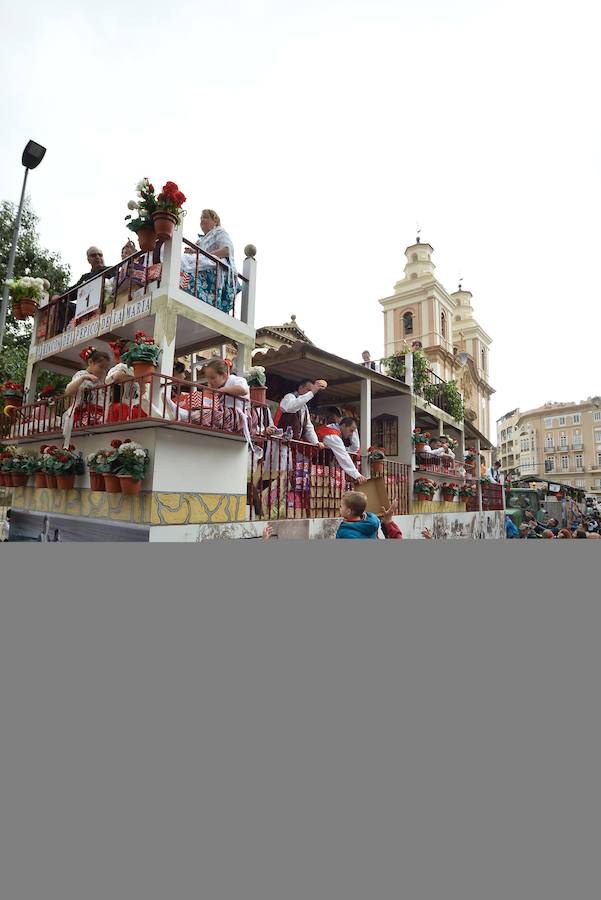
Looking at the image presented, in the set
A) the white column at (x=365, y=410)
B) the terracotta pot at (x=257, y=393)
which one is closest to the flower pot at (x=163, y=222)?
the terracotta pot at (x=257, y=393)

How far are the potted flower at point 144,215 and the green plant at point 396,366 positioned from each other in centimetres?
605

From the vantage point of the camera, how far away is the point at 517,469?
35.3 feet

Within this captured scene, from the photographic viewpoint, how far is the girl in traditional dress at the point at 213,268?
211 inches

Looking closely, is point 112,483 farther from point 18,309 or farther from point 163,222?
point 18,309

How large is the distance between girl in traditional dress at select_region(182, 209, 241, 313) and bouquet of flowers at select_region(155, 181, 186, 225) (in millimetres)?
Result: 534

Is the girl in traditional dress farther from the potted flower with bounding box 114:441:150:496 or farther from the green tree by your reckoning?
the green tree

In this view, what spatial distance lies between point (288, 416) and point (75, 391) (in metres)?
2.89

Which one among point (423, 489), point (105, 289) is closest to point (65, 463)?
point (105, 289)

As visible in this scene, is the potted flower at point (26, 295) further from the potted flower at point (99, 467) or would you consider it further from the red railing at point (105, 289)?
the potted flower at point (99, 467)

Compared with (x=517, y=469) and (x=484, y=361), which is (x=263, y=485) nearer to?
(x=517, y=469)

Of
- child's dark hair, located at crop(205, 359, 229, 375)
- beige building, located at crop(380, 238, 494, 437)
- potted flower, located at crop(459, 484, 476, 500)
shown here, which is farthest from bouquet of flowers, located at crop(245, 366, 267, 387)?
beige building, located at crop(380, 238, 494, 437)

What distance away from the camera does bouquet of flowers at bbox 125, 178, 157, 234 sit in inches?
187

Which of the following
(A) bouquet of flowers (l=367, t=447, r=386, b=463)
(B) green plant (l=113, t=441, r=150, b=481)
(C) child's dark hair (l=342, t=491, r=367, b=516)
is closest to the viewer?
(C) child's dark hair (l=342, t=491, r=367, b=516)

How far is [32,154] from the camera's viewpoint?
574 centimetres
